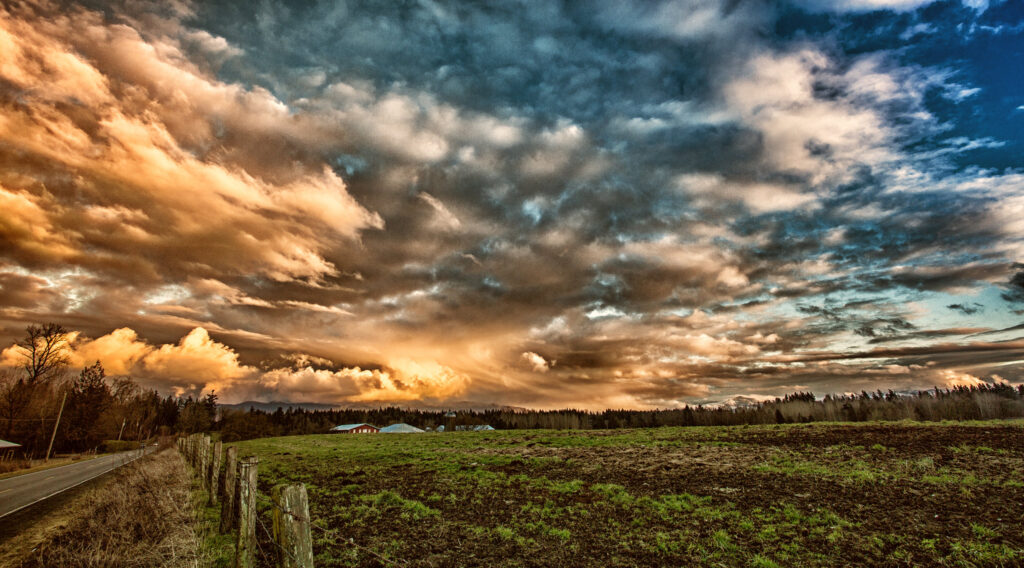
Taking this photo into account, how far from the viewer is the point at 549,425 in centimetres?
17112

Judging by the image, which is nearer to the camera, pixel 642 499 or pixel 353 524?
pixel 353 524

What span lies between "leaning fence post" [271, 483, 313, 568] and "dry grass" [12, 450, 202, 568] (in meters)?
4.59

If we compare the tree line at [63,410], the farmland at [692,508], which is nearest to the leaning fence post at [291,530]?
the farmland at [692,508]

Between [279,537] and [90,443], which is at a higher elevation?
[279,537]

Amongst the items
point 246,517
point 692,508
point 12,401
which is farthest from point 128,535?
point 12,401

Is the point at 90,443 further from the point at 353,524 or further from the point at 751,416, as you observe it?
the point at 751,416

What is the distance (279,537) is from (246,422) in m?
144

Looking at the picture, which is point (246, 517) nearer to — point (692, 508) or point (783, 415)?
point (692, 508)

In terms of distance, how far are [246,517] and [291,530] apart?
3899 millimetres

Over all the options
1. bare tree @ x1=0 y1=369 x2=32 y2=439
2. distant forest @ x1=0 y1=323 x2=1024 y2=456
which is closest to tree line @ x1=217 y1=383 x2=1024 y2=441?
distant forest @ x1=0 y1=323 x2=1024 y2=456

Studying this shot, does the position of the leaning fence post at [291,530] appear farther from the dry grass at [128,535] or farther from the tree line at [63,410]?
the tree line at [63,410]

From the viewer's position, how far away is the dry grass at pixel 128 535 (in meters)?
9.98

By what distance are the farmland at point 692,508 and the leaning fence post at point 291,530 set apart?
1.10m

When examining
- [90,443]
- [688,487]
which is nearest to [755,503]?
[688,487]
